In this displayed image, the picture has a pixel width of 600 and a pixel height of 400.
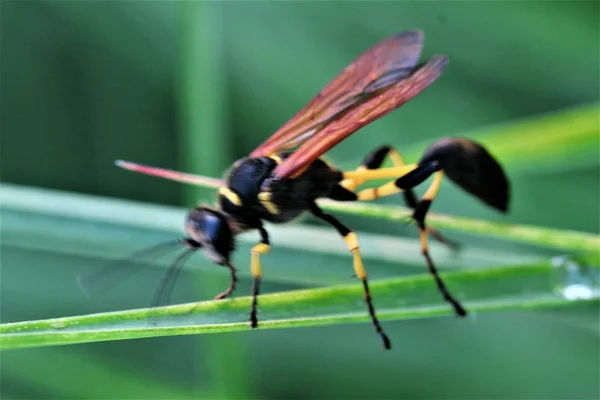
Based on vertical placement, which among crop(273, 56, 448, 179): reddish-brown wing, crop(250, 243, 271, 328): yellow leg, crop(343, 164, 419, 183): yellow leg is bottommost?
crop(250, 243, 271, 328): yellow leg

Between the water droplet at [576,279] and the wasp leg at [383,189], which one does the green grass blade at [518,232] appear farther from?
the wasp leg at [383,189]

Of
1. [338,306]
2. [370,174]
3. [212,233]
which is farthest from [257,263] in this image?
[370,174]

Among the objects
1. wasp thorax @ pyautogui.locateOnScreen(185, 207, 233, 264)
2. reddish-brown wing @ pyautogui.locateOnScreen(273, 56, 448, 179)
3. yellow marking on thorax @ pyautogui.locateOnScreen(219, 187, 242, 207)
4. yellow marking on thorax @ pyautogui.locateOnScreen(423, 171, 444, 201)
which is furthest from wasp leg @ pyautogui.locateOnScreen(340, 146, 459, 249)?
wasp thorax @ pyautogui.locateOnScreen(185, 207, 233, 264)

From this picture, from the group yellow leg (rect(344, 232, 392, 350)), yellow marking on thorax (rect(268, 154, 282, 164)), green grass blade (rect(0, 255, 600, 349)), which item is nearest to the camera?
green grass blade (rect(0, 255, 600, 349))

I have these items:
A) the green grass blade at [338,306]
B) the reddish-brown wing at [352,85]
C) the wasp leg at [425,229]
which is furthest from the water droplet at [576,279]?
the reddish-brown wing at [352,85]

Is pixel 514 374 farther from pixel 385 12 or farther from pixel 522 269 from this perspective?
pixel 385 12

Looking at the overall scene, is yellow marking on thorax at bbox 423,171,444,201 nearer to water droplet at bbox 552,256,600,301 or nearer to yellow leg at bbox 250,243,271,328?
water droplet at bbox 552,256,600,301
